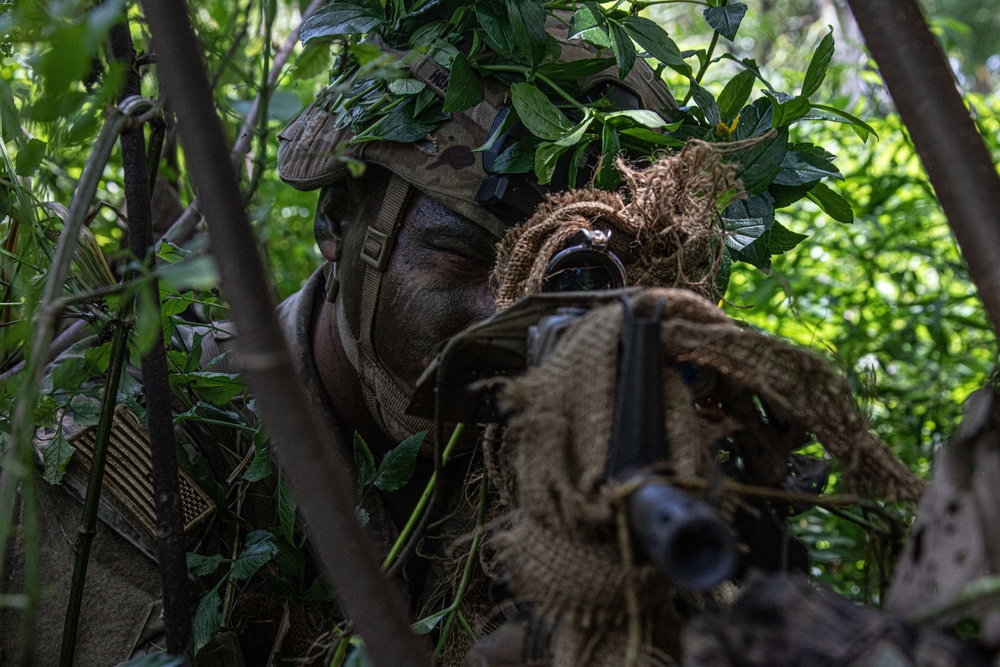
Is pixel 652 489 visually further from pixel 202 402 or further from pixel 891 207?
pixel 891 207

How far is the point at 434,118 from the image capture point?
156 cm

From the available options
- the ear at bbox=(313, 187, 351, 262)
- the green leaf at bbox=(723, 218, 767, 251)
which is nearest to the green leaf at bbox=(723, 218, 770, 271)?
the green leaf at bbox=(723, 218, 767, 251)

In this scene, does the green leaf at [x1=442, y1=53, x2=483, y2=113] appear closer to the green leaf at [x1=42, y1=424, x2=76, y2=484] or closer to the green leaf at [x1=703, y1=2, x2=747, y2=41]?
the green leaf at [x1=703, y1=2, x2=747, y2=41]

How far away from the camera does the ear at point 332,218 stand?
178 cm

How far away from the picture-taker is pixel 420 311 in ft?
5.23

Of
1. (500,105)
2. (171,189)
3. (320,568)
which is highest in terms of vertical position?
(171,189)

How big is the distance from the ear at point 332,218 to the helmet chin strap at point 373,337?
5.0 inches

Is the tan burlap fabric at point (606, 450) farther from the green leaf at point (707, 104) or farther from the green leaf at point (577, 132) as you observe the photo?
the green leaf at point (707, 104)

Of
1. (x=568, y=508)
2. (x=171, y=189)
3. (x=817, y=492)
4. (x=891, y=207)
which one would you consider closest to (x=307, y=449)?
(x=568, y=508)

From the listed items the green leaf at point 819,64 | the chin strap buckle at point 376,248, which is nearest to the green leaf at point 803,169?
the green leaf at point 819,64

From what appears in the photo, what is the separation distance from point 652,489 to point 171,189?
1.93 meters

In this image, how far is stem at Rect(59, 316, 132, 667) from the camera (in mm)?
1117

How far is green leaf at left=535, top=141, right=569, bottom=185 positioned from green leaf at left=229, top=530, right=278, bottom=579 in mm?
680

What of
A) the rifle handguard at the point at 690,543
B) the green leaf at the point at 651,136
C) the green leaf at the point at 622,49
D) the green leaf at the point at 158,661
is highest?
the green leaf at the point at 622,49
